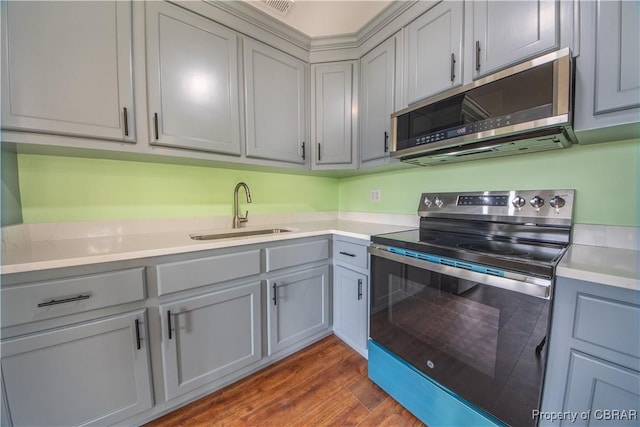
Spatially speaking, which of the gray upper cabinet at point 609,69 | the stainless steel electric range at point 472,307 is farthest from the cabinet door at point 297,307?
the gray upper cabinet at point 609,69

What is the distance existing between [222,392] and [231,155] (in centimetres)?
150

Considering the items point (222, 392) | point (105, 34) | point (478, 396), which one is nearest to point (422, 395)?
point (478, 396)

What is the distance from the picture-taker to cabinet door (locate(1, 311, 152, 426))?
88 cm

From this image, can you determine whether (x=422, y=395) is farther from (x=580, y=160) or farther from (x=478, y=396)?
(x=580, y=160)

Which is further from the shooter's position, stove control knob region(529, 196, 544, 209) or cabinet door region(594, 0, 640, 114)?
stove control knob region(529, 196, 544, 209)

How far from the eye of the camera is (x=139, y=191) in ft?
5.00

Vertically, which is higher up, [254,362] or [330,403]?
[254,362]

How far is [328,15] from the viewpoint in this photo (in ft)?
5.32

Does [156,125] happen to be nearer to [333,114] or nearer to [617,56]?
[333,114]

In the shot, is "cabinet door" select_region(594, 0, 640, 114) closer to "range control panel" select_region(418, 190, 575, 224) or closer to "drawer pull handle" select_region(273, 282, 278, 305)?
"range control panel" select_region(418, 190, 575, 224)

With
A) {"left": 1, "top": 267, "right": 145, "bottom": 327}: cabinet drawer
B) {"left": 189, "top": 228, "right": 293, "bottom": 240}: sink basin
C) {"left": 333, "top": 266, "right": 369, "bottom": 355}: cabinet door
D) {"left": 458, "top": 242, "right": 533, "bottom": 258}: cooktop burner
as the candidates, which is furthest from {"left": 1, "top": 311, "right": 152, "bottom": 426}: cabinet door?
{"left": 458, "top": 242, "right": 533, "bottom": 258}: cooktop burner

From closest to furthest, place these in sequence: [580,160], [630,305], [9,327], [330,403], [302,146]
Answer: [630,305] < [9,327] < [580,160] < [330,403] < [302,146]

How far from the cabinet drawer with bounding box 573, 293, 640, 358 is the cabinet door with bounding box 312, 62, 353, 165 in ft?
4.94

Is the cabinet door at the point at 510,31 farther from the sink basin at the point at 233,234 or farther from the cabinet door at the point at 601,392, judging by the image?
the sink basin at the point at 233,234
